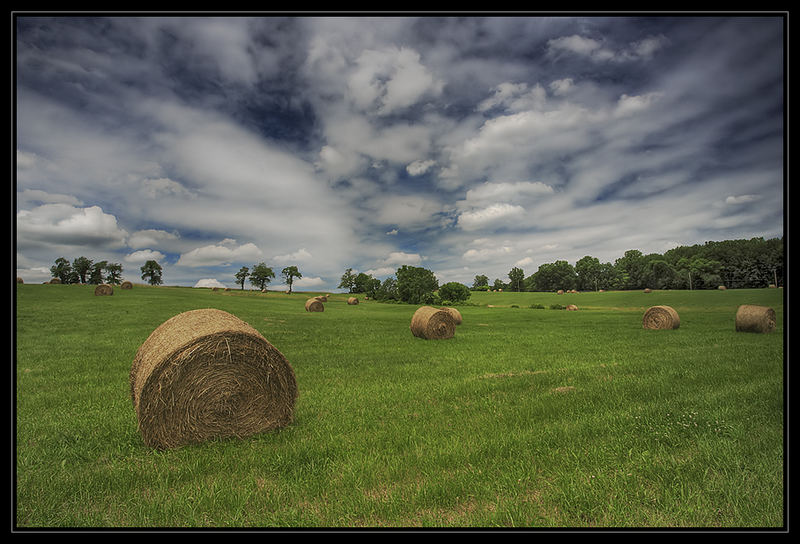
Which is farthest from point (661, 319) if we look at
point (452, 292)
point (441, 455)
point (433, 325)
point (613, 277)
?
point (613, 277)

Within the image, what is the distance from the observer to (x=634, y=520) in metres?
3.52

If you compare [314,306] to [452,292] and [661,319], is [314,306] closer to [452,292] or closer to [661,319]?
[661,319]

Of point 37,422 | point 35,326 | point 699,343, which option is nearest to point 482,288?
point 699,343

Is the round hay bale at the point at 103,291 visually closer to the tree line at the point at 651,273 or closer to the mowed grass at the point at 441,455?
the mowed grass at the point at 441,455

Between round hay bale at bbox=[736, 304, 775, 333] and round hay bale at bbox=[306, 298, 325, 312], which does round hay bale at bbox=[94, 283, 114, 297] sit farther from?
round hay bale at bbox=[736, 304, 775, 333]

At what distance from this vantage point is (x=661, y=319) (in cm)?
2216

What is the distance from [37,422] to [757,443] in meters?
12.2

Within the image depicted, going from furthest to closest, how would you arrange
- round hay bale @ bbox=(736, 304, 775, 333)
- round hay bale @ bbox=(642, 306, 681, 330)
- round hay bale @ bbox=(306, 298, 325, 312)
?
round hay bale @ bbox=(306, 298, 325, 312), round hay bale @ bbox=(642, 306, 681, 330), round hay bale @ bbox=(736, 304, 775, 333)

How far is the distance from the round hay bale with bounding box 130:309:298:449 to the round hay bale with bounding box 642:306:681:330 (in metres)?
24.4

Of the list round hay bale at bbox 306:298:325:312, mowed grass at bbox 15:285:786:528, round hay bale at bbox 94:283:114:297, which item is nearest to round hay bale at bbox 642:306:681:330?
mowed grass at bbox 15:285:786:528

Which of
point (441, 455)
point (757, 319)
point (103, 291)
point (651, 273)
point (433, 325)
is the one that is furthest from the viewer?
point (651, 273)

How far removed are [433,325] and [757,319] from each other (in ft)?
57.6

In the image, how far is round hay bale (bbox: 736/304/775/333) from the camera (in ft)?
60.1

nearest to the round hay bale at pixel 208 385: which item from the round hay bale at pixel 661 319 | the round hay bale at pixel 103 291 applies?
the round hay bale at pixel 661 319
